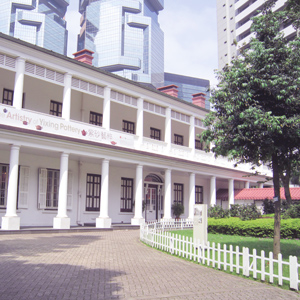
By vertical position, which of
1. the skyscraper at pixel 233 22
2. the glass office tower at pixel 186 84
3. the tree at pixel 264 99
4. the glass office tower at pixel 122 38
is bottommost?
the tree at pixel 264 99

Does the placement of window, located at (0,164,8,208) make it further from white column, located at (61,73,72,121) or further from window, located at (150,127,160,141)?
window, located at (150,127,160,141)

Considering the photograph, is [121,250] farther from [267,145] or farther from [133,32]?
[133,32]

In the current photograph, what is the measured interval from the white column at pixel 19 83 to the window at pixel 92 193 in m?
7.17

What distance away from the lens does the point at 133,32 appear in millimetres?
165750

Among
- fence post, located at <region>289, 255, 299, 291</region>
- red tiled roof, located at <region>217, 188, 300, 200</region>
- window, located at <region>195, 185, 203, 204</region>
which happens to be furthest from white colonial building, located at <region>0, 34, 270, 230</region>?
fence post, located at <region>289, 255, 299, 291</region>

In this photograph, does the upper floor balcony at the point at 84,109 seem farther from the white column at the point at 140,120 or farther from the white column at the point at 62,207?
the white column at the point at 62,207

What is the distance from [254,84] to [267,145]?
63.9 inches

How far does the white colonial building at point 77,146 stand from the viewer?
1552cm

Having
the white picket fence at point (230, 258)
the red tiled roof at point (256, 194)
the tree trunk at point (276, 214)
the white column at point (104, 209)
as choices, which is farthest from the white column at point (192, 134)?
the tree trunk at point (276, 214)

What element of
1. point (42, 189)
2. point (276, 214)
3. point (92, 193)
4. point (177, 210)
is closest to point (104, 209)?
point (92, 193)

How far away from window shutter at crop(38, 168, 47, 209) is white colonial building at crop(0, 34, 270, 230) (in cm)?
5

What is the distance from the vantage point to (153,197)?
2517 centimetres

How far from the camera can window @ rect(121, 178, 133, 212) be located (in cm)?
2319

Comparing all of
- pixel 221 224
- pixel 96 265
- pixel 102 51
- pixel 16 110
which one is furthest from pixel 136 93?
pixel 102 51
